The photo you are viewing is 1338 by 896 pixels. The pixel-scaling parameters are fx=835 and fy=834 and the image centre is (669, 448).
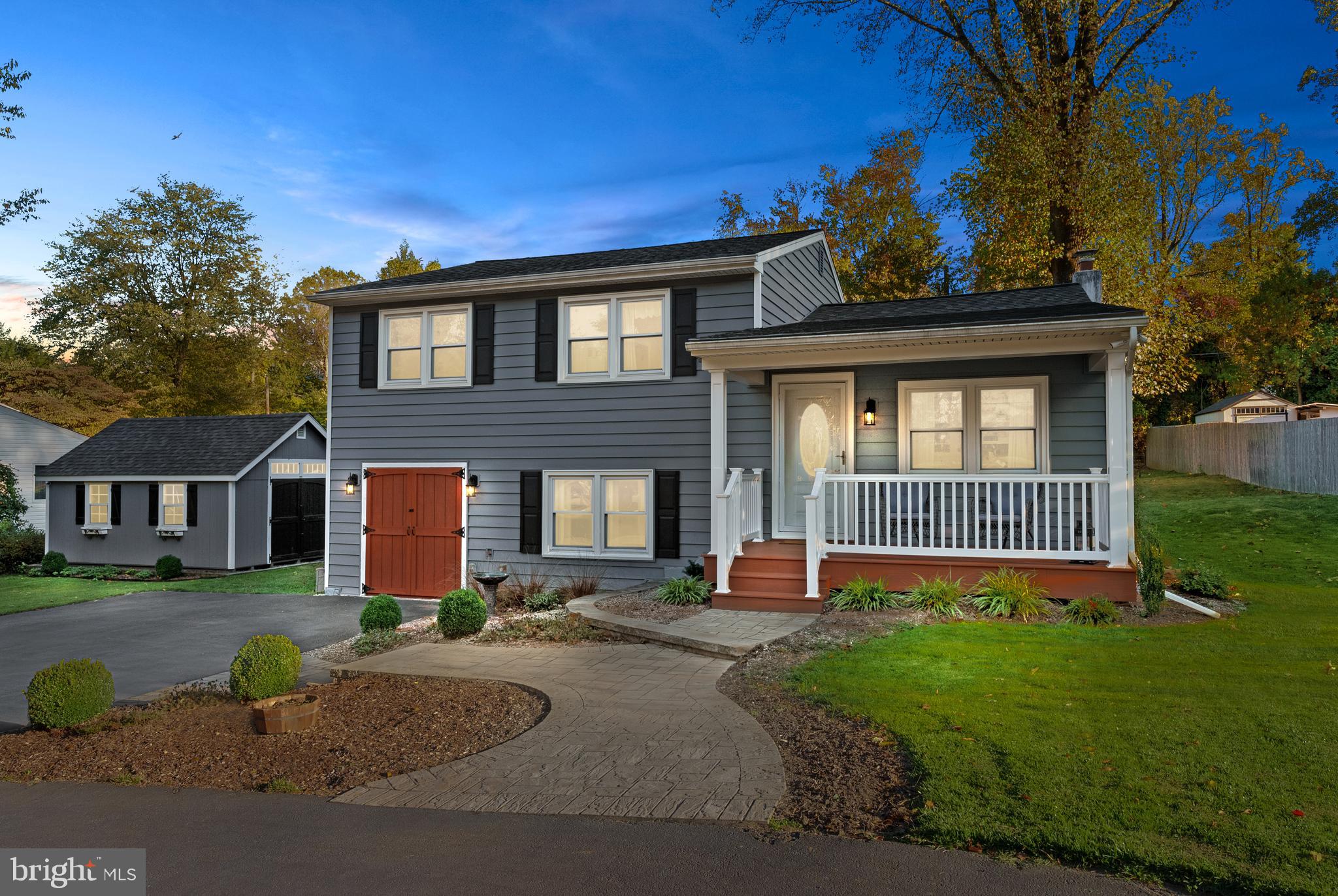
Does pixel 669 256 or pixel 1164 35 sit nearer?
pixel 669 256

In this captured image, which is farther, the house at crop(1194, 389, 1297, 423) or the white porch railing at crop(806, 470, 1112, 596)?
the house at crop(1194, 389, 1297, 423)

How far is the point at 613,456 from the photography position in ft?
40.7

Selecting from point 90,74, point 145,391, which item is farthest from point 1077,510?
point 145,391

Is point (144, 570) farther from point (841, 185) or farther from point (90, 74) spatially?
point (841, 185)

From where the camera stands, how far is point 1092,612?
27.8 ft

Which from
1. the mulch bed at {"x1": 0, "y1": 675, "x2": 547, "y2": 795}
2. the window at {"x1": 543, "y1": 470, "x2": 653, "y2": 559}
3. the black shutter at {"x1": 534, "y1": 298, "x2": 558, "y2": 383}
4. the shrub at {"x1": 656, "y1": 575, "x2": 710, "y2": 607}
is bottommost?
the mulch bed at {"x1": 0, "y1": 675, "x2": 547, "y2": 795}

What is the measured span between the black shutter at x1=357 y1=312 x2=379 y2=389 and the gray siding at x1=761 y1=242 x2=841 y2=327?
6443 mm

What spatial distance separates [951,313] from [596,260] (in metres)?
5.58

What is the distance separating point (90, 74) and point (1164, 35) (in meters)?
20.6

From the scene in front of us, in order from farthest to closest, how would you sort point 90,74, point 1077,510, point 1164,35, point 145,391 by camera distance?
point 145,391 < point 1164,35 < point 90,74 < point 1077,510

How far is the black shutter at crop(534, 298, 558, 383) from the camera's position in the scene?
41.7ft

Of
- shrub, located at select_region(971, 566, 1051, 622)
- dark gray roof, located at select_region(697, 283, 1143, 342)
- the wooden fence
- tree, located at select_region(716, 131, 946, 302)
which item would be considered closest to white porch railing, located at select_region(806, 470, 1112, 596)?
shrub, located at select_region(971, 566, 1051, 622)

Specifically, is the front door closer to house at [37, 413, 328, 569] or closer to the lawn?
the lawn

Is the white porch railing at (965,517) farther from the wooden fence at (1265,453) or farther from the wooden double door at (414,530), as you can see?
the wooden fence at (1265,453)
